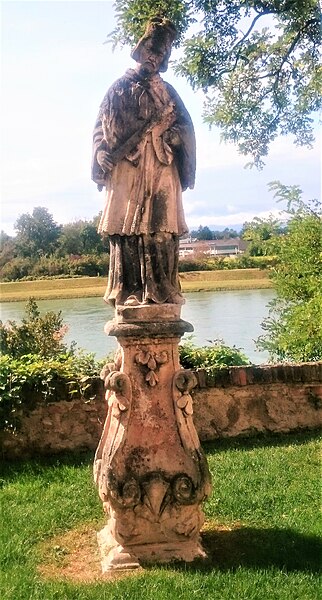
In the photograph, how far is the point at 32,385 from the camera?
21.8 ft

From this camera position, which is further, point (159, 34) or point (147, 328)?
point (159, 34)

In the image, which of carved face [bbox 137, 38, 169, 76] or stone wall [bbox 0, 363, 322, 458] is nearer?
carved face [bbox 137, 38, 169, 76]

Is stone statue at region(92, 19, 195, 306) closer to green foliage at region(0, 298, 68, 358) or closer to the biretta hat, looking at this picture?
the biretta hat

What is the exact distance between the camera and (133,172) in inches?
165

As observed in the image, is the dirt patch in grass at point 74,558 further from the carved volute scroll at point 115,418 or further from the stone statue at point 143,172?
the stone statue at point 143,172

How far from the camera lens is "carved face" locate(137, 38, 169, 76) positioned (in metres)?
4.24

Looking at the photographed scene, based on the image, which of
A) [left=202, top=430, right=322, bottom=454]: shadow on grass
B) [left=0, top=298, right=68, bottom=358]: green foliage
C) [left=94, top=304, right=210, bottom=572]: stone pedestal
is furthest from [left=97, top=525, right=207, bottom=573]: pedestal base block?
[left=0, top=298, right=68, bottom=358]: green foliage

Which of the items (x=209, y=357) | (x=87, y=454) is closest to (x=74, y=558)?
(x=87, y=454)

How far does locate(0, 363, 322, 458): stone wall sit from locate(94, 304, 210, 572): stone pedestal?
8.76 feet

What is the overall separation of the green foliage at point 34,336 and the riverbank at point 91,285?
50cm

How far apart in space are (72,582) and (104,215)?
231 cm

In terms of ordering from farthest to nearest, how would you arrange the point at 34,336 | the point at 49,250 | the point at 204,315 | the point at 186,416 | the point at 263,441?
the point at 49,250 → the point at 204,315 → the point at 34,336 → the point at 263,441 → the point at 186,416

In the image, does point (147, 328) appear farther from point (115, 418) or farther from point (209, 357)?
point (209, 357)

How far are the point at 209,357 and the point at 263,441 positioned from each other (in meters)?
1.21
